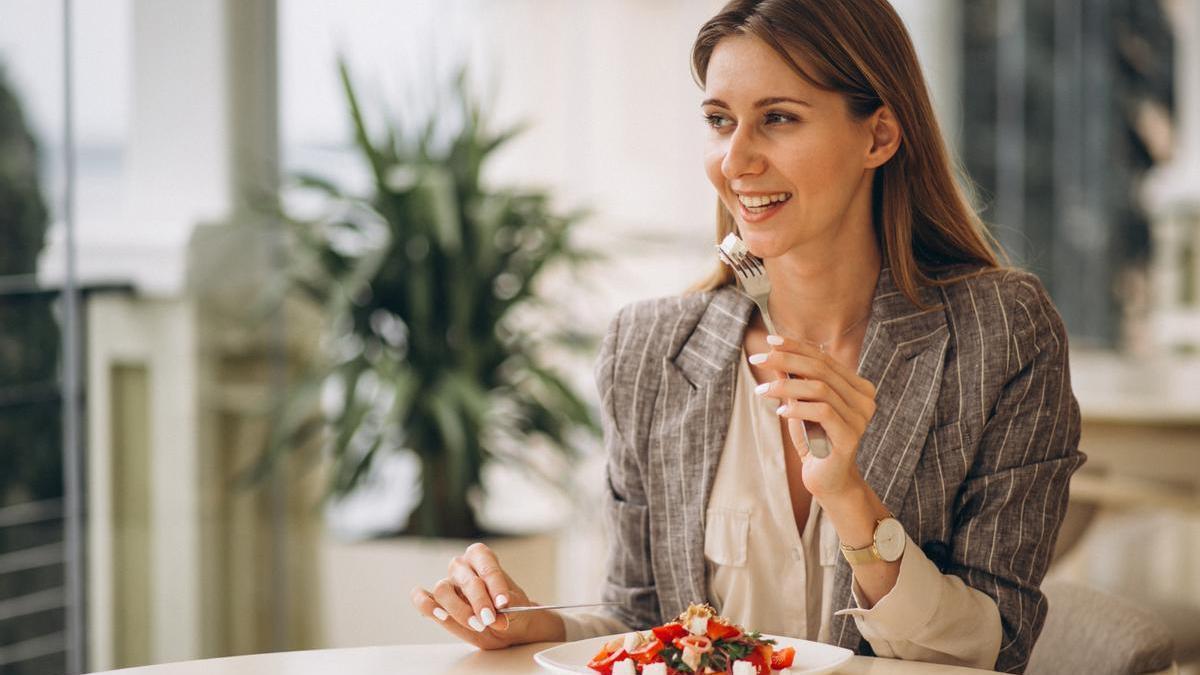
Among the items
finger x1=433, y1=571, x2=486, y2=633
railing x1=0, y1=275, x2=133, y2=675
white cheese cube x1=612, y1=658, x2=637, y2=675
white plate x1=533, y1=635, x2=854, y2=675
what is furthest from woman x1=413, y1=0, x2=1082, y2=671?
railing x1=0, y1=275, x2=133, y2=675

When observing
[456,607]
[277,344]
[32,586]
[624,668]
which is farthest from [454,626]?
[277,344]

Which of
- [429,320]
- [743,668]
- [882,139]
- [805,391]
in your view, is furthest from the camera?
[429,320]

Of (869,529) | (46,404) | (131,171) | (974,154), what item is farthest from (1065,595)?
(974,154)

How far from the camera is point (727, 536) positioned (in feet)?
5.30

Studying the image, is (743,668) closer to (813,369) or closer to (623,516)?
(813,369)

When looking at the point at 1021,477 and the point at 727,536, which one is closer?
the point at 1021,477

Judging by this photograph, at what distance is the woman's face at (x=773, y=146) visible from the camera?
4.93 feet

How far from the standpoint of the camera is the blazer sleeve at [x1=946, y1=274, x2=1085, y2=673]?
4.79ft

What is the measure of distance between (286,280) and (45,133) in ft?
2.80

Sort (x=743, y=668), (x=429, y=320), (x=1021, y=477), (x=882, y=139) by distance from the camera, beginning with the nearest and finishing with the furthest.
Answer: (x=743, y=668) → (x=1021, y=477) → (x=882, y=139) → (x=429, y=320)

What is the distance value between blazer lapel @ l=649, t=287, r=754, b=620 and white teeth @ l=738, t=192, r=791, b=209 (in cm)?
21

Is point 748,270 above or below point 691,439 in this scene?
above

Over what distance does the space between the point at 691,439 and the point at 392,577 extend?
1940 mm

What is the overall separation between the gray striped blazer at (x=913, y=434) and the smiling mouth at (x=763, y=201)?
21 centimetres
